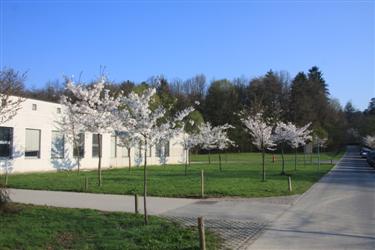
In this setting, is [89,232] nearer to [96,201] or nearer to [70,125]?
[96,201]

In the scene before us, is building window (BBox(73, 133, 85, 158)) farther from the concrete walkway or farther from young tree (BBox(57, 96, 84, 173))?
the concrete walkway

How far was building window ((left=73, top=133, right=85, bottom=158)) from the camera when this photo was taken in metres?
37.2

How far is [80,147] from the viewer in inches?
1499

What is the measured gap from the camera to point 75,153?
37656 millimetres

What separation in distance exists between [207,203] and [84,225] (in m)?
6.36

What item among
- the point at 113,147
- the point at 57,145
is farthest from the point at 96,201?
the point at 113,147

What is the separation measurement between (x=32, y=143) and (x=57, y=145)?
251 cm

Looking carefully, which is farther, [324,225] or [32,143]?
[32,143]

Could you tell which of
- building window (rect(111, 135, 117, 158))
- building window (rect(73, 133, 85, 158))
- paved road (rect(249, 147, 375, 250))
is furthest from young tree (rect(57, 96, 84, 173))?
paved road (rect(249, 147, 375, 250))

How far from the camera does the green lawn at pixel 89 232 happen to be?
991 cm

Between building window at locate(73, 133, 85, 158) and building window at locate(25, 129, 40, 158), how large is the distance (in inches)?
139

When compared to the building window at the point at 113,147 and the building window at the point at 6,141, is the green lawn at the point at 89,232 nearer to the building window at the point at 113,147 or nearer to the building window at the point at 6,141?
the building window at the point at 6,141

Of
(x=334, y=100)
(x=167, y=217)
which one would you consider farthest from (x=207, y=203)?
(x=334, y=100)

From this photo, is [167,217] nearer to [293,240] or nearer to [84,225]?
[84,225]
